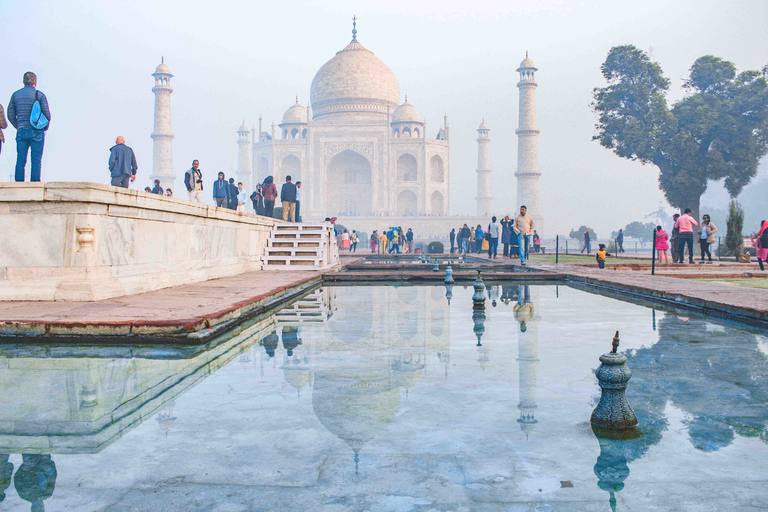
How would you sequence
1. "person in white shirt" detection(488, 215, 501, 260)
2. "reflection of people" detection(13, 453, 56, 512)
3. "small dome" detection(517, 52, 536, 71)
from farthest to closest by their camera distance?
1. "small dome" detection(517, 52, 536, 71)
2. "person in white shirt" detection(488, 215, 501, 260)
3. "reflection of people" detection(13, 453, 56, 512)

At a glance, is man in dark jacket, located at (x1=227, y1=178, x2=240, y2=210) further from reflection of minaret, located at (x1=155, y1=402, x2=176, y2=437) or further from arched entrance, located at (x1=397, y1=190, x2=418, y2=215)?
arched entrance, located at (x1=397, y1=190, x2=418, y2=215)

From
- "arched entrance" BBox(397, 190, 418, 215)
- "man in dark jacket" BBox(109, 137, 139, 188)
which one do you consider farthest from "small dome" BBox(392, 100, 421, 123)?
"man in dark jacket" BBox(109, 137, 139, 188)

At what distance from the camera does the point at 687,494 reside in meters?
1.66

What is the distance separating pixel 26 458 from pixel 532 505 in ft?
4.69

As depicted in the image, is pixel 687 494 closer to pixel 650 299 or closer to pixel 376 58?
pixel 650 299

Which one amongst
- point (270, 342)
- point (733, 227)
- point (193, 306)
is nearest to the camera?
point (270, 342)

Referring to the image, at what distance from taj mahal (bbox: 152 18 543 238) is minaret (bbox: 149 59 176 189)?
60 millimetres

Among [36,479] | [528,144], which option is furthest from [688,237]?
[528,144]

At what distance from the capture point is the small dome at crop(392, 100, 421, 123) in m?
44.7

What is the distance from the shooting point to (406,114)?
44.9 metres

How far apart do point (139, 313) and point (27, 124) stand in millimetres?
2996

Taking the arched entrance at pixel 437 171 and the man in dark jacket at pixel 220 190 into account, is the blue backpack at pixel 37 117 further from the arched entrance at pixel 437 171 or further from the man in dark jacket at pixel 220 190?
the arched entrance at pixel 437 171

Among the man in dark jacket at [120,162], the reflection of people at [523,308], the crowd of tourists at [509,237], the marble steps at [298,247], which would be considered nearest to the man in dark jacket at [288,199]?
the marble steps at [298,247]

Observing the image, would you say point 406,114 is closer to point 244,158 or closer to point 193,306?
point 244,158
